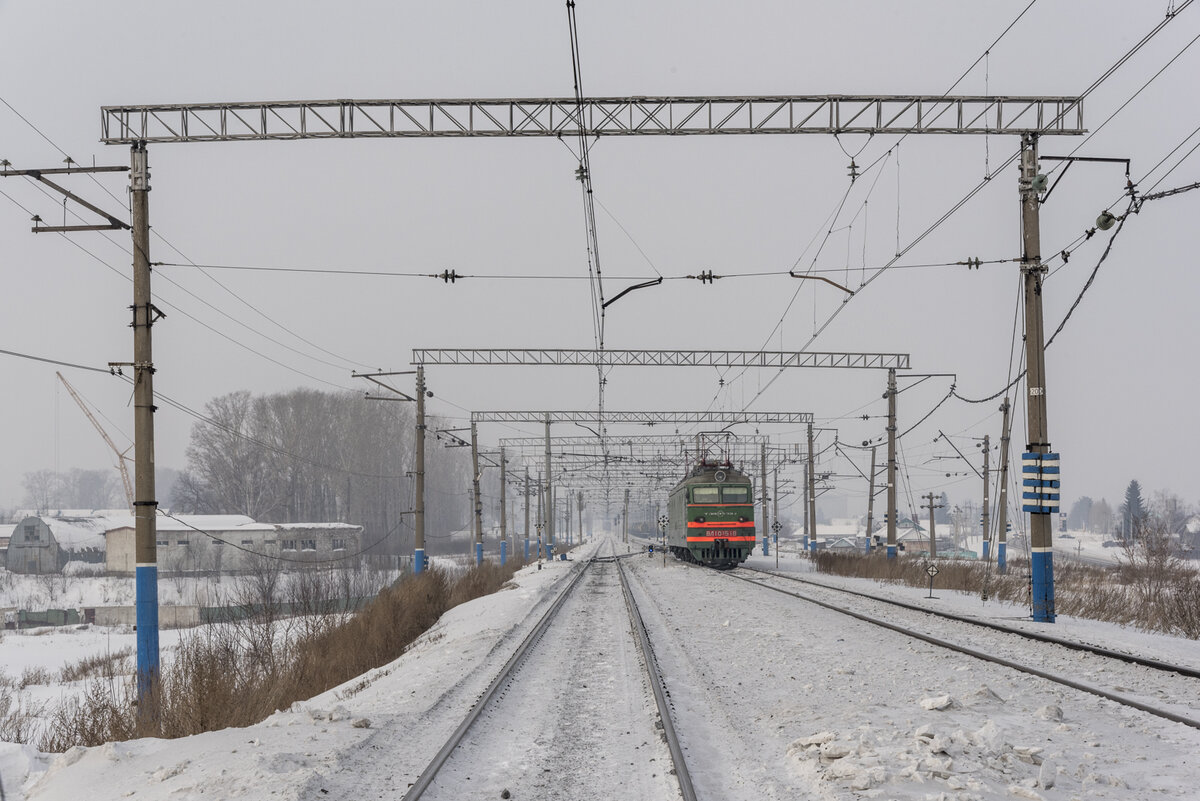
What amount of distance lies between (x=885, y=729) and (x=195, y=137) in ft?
47.2

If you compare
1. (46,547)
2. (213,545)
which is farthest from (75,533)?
(213,545)

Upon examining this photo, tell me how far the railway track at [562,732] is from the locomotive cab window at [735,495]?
74.7 ft

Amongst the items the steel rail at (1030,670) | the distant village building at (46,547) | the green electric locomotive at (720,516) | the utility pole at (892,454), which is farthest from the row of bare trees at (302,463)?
the steel rail at (1030,670)

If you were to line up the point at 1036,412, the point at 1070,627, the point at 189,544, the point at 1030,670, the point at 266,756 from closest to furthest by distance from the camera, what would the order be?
the point at 266,756 < the point at 1030,670 < the point at 1070,627 < the point at 1036,412 < the point at 189,544

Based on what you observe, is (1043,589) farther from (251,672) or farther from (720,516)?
(720,516)

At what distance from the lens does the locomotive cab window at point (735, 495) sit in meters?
37.5

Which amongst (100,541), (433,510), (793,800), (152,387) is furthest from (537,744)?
(433,510)

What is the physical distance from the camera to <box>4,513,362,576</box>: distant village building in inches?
2712

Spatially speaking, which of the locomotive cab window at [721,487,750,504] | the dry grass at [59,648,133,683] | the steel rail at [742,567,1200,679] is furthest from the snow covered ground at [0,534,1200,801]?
the locomotive cab window at [721,487,750,504]

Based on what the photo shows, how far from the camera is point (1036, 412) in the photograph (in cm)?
1712

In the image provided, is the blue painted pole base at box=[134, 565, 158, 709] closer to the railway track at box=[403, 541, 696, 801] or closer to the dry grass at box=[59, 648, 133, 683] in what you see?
the railway track at box=[403, 541, 696, 801]

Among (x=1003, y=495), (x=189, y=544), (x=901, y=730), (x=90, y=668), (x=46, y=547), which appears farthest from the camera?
(x=46, y=547)

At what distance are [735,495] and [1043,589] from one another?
2123 cm

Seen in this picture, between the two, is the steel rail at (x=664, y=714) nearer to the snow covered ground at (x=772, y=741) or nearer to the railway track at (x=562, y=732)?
the railway track at (x=562, y=732)
